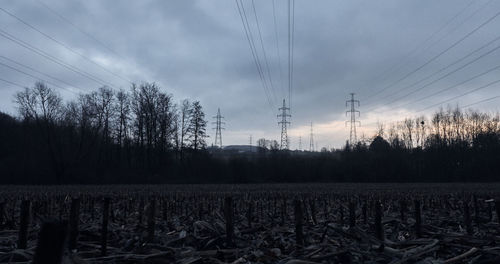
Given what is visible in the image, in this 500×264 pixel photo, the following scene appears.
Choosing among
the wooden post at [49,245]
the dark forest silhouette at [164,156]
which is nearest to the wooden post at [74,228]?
the wooden post at [49,245]

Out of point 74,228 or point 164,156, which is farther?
point 164,156

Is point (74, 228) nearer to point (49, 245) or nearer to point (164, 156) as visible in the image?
point (49, 245)

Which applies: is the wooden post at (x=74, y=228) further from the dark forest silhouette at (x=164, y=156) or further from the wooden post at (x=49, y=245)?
the dark forest silhouette at (x=164, y=156)

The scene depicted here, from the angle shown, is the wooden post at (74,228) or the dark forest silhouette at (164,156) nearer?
the wooden post at (74,228)

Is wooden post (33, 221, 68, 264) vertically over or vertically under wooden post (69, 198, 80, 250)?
over

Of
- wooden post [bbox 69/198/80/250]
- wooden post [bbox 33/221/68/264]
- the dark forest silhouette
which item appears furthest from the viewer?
the dark forest silhouette

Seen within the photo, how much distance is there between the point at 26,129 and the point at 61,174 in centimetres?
1059

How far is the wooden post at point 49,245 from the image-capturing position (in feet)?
8.63

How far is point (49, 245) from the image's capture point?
8.71ft

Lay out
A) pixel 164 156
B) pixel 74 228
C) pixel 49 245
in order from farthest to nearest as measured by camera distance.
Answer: pixel 164 156 < pixel 74 228 < pixel 49 245

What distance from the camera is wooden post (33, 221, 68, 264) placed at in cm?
263

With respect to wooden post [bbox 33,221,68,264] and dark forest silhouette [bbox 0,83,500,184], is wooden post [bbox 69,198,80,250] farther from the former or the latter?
dark forest silhouette [bbox 0,83,500,184]

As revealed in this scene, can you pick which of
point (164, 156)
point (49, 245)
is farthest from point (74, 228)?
point (164, 156)

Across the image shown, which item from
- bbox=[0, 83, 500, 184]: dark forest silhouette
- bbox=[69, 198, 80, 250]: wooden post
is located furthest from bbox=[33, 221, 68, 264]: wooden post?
bbox=[0, 83, 500, 184]: dark forest silhouette
